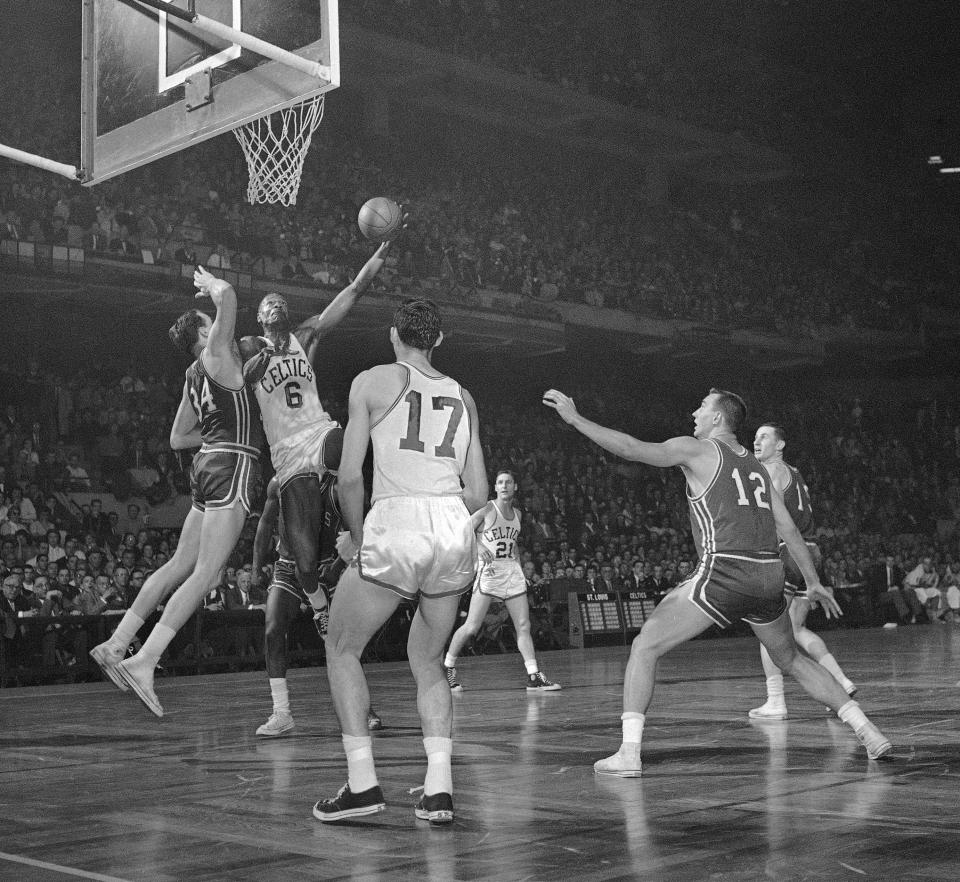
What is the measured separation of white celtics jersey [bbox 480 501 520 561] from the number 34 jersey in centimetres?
566

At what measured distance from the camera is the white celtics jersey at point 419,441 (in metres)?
5.05

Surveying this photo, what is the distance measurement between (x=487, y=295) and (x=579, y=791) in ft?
72.5

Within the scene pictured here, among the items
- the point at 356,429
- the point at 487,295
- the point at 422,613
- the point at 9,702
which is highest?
the point at 487,295

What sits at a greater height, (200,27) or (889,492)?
(200,27)

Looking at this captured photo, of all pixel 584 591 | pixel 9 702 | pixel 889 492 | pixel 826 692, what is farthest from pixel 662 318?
pixel 826 692

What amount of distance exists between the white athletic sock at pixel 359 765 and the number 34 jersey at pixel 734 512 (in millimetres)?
2412

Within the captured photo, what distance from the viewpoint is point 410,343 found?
525 centimetres

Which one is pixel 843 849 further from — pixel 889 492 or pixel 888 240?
pixel 888 240

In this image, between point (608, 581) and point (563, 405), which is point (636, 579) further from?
point (563, 405)

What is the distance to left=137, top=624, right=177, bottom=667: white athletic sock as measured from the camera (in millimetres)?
7449

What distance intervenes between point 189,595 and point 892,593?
73.9 ft

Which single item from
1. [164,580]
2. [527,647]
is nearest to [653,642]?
[164,580]

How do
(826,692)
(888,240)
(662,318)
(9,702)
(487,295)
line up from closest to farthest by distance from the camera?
1. (826,692)
2. (9,702)
3. (487,295)
4. (662,318)
5. (888,240)

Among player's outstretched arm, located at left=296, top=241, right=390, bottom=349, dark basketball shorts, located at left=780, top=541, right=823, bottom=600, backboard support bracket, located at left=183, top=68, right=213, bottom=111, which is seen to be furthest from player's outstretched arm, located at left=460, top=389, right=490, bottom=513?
backboard support bracket, located at left=183, top=68, right=213, bottom=111
